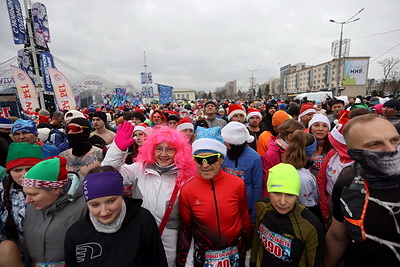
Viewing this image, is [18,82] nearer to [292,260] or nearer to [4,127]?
[4,127]

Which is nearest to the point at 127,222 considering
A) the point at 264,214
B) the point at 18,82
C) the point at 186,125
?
the point at 264,214

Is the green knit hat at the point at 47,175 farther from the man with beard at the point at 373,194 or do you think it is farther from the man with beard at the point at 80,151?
the man with beard at the point at 373,194

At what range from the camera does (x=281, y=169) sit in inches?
73.7

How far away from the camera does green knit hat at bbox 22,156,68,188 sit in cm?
165

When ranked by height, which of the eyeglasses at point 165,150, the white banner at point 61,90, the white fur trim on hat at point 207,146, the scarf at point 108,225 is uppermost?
the white banner at point 61,90

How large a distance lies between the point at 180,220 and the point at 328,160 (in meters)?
2.04

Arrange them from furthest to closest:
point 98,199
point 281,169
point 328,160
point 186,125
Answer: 1. point 186,125
2. point 328,160
3. point 281,169
4. point 98,199

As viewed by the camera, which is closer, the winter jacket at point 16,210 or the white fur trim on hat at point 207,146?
the winter jacket at point 16,210

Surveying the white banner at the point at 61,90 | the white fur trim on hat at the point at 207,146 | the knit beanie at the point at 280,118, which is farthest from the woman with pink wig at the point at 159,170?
the white banner at the point at 61,90

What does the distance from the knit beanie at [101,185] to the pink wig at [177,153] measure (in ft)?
2.05

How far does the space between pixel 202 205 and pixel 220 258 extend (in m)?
0.57

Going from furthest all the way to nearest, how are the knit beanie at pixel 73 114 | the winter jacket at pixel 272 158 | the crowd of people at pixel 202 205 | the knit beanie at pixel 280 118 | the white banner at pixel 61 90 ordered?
the white banner at pixel 61 90 < the knit beanie at pixel 73 114 < the knit beanie at pixel 280 118 < the winter jacket at pixel 272 158 < the crowd of people at pixel 202 205

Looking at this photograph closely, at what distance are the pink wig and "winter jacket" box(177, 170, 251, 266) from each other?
0.15 meters

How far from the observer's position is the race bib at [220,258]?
6.40 feet
